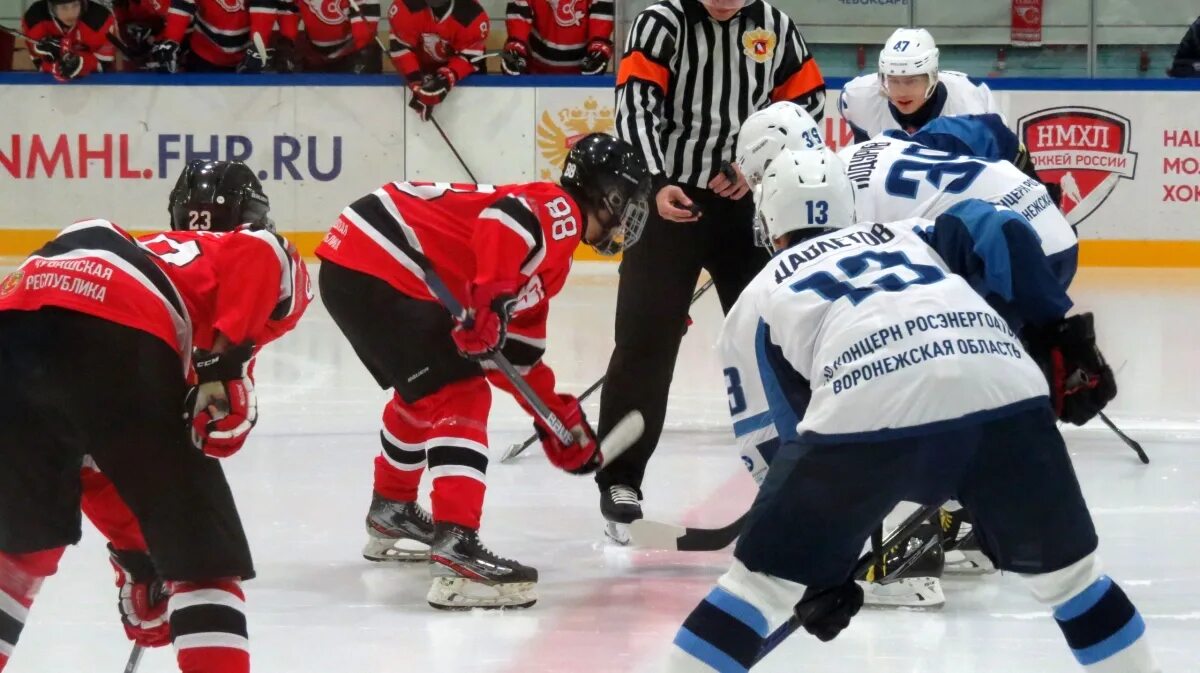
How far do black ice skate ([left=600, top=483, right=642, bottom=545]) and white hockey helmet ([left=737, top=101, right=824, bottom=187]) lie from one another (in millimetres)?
998

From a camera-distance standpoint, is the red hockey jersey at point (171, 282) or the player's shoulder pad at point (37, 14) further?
the player's shoulder pad at point (37, 14)

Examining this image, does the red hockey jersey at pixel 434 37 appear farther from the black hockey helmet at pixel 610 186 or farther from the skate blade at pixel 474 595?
the skate blade at pixel 474 595

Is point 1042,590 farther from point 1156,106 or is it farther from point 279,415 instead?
point 1156,106

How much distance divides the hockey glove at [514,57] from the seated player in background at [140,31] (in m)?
1.88

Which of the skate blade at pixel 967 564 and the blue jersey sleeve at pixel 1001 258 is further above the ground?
the blue jersey sleeve at pixel 1001 258

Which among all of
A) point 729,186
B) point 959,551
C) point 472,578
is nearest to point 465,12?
point 729,186

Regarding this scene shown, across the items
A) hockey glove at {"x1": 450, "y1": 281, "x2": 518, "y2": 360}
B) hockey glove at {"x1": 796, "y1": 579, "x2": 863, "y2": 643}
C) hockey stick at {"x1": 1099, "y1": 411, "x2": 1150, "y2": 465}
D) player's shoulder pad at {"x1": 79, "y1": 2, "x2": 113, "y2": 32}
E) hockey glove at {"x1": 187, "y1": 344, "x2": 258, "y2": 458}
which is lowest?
hockey stick at {"x1": 1099, "y1": 411, "x2": 1150, "y2": 465}

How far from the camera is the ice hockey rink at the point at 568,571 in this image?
10.0ft

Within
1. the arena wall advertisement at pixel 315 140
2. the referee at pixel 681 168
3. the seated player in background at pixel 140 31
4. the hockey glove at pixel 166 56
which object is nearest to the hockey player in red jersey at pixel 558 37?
the arena wall advertisement at pixel 315 140

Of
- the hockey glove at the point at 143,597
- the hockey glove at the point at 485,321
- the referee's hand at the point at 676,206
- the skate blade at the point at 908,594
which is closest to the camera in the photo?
the hockey glove at the point at 143,597

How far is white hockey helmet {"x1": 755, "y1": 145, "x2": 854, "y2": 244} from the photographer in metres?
2.46

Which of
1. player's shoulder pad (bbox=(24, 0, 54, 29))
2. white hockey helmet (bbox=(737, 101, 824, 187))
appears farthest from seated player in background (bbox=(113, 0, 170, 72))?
white hockey helmet (bbox=(737, 101, 824, 187))

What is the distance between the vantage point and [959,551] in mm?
3709

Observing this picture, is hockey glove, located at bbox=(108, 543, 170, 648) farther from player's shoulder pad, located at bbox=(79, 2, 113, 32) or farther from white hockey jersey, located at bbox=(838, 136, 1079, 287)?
player's shoulder pad, located at bbox=(79, 2, 113, 32)
